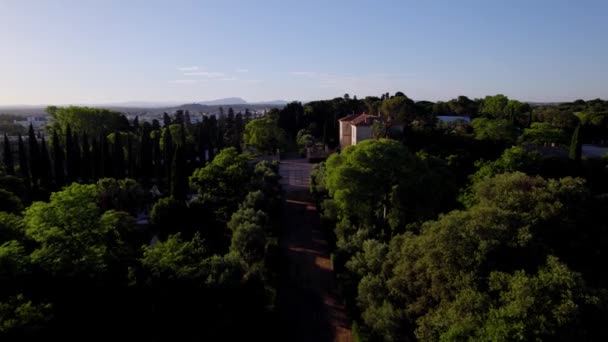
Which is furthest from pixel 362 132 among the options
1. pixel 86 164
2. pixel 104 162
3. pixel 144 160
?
pixel 86 164

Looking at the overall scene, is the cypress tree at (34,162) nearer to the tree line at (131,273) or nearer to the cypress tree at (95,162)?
the cypress tree at (95,162)

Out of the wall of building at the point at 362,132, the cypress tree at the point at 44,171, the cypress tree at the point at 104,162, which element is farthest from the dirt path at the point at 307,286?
the cypress tree at the point at 44,171

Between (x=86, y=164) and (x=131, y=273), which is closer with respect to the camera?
(x=131, y=273)

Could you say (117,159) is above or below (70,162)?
below

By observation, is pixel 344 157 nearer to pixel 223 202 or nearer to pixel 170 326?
pixel 223 202

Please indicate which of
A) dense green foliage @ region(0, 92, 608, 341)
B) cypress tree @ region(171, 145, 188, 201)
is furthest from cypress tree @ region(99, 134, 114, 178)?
cypress tree @ region(171, 145, 188, 201)

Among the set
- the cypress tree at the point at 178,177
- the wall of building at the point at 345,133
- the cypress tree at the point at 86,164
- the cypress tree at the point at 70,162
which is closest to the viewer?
the cypress tree at the point at 178,177

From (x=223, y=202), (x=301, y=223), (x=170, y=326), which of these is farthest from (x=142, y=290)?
(x=301, y=223)

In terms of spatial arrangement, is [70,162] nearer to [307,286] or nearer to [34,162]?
[34,162]
